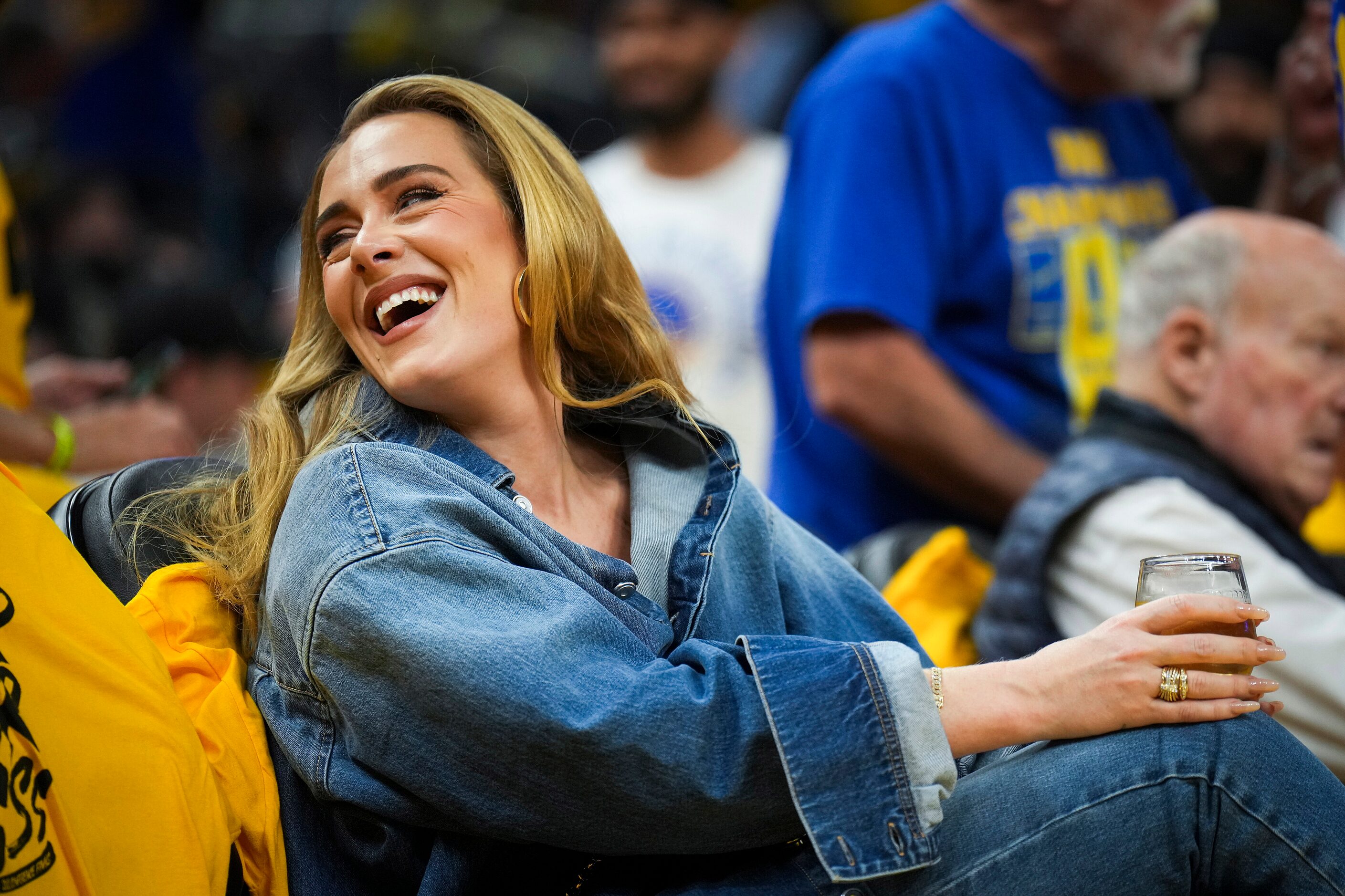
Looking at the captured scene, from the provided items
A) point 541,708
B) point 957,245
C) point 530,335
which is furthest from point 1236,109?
point 541,708

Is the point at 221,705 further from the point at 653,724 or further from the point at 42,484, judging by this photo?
the point at 42,484

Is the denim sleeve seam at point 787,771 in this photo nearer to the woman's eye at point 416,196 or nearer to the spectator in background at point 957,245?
the woman's eye at point 416,196

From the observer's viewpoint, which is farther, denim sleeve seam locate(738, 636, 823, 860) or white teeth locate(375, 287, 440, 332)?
white teeth locate(375, 287, 440, 332)

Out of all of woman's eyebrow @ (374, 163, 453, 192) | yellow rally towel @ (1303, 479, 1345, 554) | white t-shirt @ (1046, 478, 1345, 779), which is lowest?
yellow rally towel @ (1303, 479, 1345, 554)

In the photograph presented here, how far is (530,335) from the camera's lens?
68.8 inches

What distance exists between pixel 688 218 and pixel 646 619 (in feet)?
8.09

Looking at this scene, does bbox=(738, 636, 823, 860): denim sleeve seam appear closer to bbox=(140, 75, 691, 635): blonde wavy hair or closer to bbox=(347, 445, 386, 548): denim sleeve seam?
bbox=(347, 445, 386, 548): denim sleeve seam

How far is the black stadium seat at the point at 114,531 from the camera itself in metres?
1.57

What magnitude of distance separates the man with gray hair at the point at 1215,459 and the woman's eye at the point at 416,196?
1011 millimetres

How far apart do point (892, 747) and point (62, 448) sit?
156cm

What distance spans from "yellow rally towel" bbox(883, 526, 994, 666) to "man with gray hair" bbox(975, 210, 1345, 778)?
0.04 m

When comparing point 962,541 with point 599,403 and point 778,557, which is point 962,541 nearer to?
point 778,557

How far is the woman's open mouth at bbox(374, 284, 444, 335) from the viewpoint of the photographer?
165 centimetres

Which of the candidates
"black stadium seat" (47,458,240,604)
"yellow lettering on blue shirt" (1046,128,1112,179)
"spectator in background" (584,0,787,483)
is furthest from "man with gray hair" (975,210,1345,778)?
"spectator in background" (584,0,787,483)
